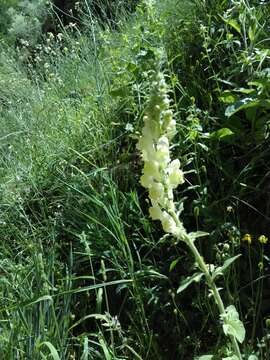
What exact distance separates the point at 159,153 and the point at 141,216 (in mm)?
1070

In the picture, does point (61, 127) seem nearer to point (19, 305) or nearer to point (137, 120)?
point (137, 120)

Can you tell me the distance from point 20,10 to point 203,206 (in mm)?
7747

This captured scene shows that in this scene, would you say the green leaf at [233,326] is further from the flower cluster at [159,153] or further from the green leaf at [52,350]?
the green leaf at [52,350]

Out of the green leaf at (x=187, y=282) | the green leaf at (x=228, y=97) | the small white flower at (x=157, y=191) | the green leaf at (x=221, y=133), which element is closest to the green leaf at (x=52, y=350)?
the green leaf at (x=187, y=282)

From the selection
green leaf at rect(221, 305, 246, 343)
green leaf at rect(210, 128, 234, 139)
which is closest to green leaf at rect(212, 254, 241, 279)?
green leaf at rect(221, 305, 246, 343)

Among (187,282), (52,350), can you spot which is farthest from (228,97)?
(52,350)

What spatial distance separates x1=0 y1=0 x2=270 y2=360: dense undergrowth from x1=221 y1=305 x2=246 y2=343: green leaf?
186mm

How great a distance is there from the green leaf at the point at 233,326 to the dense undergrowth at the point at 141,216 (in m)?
0.19

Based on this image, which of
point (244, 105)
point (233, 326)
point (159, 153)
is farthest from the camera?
point (244, 105)

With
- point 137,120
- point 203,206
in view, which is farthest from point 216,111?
point 203,206

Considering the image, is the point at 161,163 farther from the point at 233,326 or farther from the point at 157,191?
the point at 233,326

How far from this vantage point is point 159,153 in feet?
5.53

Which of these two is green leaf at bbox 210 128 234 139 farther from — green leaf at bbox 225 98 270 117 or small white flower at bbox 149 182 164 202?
small white flower at bbox 149 182 164 202

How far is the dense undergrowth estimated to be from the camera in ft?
7.34
